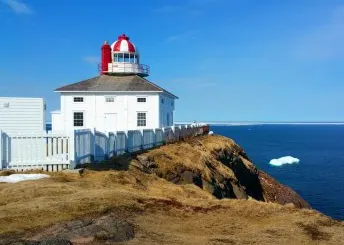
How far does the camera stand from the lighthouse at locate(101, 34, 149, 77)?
41.9 metres

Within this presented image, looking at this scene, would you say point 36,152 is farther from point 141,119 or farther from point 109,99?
point 109,99

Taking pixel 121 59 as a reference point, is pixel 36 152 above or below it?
below

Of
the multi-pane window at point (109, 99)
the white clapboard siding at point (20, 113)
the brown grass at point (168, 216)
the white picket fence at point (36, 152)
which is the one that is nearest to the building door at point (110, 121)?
the multi-pane window at point (109, 99)

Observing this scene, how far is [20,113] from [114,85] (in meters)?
19.8

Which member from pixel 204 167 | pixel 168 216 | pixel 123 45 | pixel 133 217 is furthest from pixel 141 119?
pixel 133 217

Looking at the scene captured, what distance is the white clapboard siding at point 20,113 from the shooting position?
19.8 metres

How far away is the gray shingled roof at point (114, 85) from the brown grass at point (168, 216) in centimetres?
2401

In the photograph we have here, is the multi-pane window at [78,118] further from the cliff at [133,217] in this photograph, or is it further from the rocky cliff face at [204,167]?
the cliff at [133,217]

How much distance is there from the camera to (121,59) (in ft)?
140

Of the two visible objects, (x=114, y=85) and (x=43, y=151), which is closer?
(x=43, y=151)

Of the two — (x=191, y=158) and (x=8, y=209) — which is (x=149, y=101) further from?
(x=8, y=209)

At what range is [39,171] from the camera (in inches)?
667

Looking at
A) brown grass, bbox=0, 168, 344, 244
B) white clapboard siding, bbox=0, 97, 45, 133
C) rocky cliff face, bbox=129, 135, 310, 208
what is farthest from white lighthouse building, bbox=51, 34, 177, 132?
brown grass, bbox=0, 168, 344, 244

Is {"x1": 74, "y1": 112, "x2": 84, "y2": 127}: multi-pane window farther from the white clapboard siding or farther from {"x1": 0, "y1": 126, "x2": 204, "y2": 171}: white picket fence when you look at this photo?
{"x1": 0, "y1": 126, "x2": 204, "y2": 171}: white picket fence
